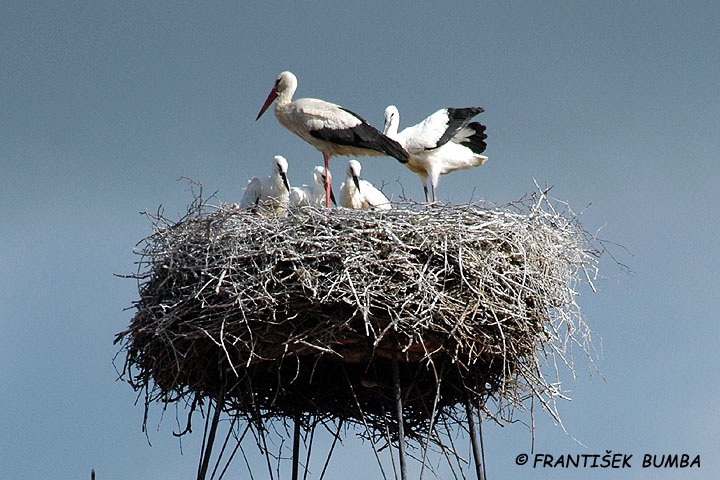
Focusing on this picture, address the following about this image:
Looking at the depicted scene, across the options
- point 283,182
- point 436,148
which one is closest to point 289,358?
point 283,182

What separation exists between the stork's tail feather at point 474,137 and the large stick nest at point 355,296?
284cm

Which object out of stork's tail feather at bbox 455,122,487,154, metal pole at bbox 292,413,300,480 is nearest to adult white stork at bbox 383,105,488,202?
stork's tail feather at bbox 455,122,487,154

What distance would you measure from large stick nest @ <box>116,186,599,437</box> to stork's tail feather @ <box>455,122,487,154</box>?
284 cm

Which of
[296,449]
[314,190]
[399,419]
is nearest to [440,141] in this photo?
[314,190]

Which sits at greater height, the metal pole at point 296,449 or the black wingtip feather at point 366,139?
the black wingtip feather at point 366,139

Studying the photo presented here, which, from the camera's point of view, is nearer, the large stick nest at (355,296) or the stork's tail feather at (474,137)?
the large stick nest at (355,296)

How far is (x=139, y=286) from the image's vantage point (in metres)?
7.76

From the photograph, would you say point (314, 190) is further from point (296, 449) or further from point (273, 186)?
point (296, 449)

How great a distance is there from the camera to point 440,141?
405 inches

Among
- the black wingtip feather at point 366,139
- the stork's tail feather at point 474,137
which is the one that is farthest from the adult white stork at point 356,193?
the stork's tail feather at point 474,137

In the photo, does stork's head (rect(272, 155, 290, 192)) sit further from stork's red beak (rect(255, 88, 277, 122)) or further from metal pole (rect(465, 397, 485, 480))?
metal pole (rect(465, 397, 485, 480))

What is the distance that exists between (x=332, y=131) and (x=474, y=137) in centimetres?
205

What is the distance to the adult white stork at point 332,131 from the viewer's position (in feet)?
29.8

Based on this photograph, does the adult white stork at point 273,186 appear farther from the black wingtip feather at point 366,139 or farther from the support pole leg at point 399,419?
the support pole leg at point 399,419
